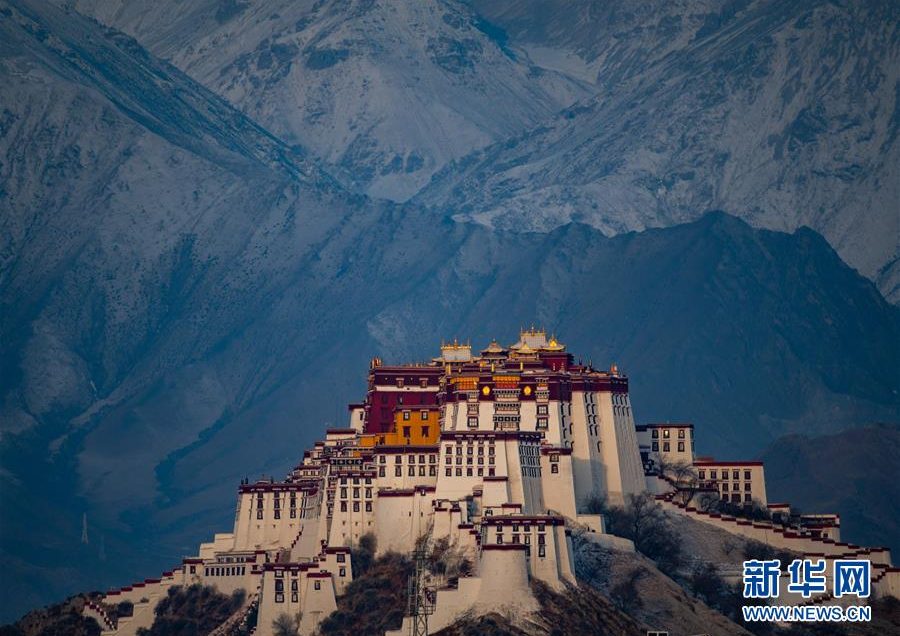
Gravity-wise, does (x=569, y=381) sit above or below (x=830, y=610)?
above

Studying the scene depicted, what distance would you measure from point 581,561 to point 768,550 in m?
12.6

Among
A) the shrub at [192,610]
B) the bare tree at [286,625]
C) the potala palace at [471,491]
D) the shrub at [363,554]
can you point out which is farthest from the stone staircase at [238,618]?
the shrub at [363,554]

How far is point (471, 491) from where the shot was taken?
15450cm

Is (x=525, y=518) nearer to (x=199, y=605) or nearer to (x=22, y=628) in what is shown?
(x=199, y=605)

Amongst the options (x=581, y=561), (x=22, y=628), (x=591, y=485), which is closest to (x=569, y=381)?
(x=591, y=485)

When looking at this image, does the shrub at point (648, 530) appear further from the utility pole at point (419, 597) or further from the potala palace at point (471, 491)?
the utility pole at point (419, 597)

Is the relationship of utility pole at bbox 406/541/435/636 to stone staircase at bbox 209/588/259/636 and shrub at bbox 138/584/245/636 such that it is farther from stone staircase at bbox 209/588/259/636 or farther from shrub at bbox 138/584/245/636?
shrub at bbox 138/584/245/636

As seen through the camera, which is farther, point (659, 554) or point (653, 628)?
point (659, 554)

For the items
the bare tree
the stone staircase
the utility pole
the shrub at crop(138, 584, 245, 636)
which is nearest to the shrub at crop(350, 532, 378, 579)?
the utility pole

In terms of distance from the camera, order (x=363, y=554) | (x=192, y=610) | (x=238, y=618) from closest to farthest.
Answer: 1. (x=363, y=554)
2. (x=238, y=618)
3. (x=192, y=610)

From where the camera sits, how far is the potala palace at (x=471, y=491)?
5787 inches

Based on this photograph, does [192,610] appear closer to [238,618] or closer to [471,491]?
[238,618]

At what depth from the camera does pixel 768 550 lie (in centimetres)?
15975

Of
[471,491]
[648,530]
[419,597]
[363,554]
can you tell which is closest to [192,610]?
[363,554]
